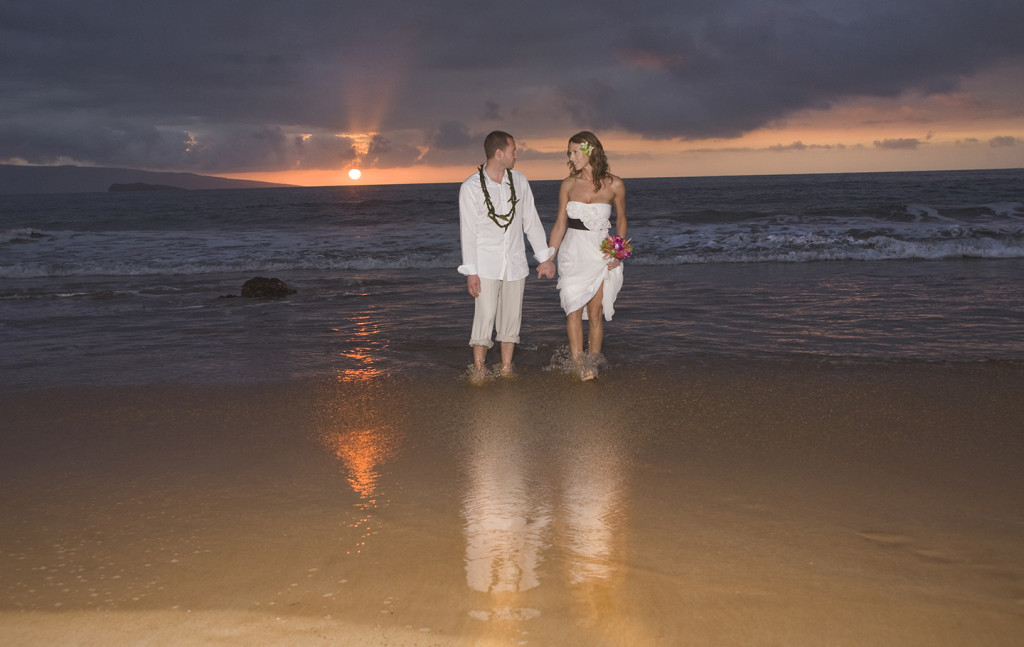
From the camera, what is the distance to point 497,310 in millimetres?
5914

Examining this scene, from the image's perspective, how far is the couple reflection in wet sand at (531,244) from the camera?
5.48 m

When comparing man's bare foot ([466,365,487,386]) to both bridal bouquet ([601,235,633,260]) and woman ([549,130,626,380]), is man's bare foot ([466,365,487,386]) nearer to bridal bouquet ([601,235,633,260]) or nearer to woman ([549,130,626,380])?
woman ([549,130,626,380])

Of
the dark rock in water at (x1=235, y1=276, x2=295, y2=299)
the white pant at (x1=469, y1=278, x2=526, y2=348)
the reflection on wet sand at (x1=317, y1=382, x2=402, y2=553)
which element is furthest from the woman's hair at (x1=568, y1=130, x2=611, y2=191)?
the dark rock in water at (x1=235, y1=276, x2=295, y2=299)

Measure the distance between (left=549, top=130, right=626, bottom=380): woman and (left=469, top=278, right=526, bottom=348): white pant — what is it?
17.5 inches

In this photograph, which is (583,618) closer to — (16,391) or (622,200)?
(622,200)

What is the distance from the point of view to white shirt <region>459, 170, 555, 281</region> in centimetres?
547

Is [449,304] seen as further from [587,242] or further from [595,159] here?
[595,159]

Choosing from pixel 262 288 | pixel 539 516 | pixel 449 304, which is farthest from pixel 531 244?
pixel 262 288

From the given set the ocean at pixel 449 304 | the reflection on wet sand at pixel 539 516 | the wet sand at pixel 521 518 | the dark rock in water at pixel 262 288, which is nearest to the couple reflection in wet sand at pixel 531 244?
the ocean at pixel 449 304

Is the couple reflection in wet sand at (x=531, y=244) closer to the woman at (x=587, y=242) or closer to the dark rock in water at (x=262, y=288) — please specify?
the woman at (x=587, y=242)

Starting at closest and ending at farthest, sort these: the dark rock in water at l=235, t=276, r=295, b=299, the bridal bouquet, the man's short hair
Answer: the man's short hair → the bridal bouquet → the dark rock in water at l=235, t=276, r=295, b=299

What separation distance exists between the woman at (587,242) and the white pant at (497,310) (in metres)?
0.44

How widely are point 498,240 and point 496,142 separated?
718 millimetres

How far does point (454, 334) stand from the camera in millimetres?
7555
